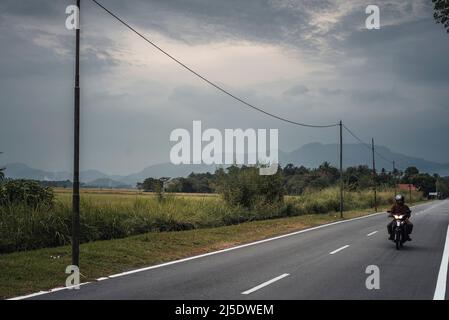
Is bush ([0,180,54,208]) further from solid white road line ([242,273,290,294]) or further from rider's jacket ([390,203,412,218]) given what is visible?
rider's jacket ([390,203,412,218])

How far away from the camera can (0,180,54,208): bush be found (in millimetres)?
17044

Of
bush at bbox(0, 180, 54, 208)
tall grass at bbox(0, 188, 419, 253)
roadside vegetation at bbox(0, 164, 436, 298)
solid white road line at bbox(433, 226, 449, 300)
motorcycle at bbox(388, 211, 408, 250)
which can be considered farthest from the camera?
bush at bbox(0, 180, 54, 208)

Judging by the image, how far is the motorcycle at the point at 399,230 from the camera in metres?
16.4

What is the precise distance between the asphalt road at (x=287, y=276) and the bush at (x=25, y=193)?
7285 millimetres

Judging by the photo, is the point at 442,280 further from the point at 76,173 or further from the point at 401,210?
the point at 76,173

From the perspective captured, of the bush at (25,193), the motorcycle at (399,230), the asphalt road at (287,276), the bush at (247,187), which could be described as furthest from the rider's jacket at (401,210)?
the bush at (247,187)

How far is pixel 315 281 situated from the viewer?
10.4 meters

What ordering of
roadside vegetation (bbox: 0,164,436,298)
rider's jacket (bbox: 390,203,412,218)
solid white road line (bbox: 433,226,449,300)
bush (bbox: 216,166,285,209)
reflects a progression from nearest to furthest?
solid white road line (bbox: 433,226,449,300)
roadside vegetation (bbox: 0,164,436,298)
rider's jacket (bbox: 390,203,412,218)
bush (bbox: 216,166,285,209)

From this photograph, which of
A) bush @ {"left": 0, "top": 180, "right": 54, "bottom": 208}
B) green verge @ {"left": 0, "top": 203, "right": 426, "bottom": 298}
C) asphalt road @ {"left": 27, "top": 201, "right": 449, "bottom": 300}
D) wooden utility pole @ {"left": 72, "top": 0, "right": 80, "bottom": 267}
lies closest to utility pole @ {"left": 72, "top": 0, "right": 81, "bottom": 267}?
wooden utility pole @ {"left": 72, "top": 0, "right": 80, "bottom": 267}

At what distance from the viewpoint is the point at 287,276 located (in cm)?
1103

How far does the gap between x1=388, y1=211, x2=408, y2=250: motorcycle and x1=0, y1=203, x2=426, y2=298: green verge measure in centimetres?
571

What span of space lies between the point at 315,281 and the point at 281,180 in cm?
2570
